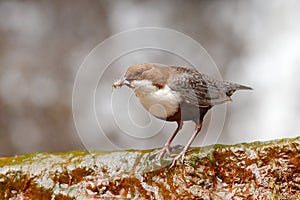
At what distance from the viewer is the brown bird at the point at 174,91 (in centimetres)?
327

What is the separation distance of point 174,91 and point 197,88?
0.22 meters

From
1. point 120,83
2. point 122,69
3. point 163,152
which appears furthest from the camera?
point 122,69

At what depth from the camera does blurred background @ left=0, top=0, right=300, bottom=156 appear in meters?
9.04

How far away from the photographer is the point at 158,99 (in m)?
3.27

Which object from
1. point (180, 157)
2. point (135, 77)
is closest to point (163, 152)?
point (180, 157)

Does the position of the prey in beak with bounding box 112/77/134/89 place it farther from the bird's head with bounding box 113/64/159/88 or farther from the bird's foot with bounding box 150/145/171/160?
the bird's foot with bounding box 150/145/171/160

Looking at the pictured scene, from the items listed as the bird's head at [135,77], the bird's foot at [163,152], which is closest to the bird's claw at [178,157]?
the bird's foot at [163,152]

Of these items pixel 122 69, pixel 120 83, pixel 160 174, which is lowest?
pixel 160 174

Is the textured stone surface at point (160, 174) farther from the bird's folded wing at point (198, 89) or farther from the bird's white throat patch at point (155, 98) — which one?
the bird's white throat patch at point (155, 98)

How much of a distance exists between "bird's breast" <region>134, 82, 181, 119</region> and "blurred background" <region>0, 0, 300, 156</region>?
5.36 m

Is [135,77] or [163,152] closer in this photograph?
[135,77]

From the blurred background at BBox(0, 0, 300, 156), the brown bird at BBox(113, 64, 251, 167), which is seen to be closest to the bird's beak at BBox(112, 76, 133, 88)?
the brown bird at BBox(113, 64, 251, 167)

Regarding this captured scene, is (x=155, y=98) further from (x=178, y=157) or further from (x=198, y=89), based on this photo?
(x=178, y=157)

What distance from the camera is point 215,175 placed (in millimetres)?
3492
